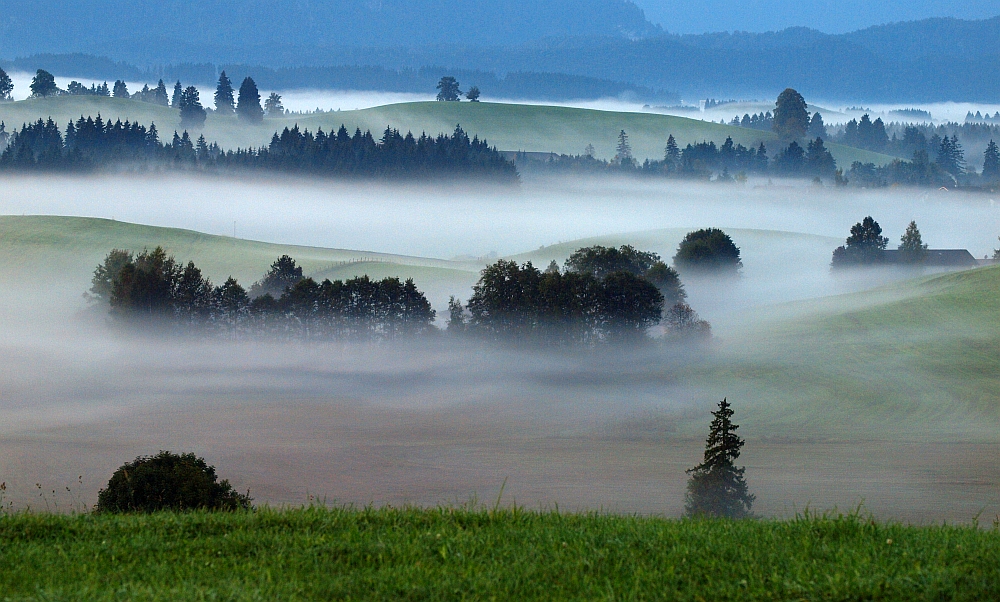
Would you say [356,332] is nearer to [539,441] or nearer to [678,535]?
[539,441]

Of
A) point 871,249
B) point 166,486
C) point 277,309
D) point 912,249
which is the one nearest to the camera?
point 166,486

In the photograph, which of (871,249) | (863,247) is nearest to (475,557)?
(871,249)

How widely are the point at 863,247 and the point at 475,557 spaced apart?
158 meters

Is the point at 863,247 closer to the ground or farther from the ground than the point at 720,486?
farther from the ground

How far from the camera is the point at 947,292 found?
9988 cm

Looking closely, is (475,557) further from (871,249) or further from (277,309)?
(871,249)

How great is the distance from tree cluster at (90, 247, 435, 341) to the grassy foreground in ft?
269

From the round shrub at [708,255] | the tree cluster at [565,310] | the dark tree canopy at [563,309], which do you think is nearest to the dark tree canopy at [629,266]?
the round shrub at [708,255]

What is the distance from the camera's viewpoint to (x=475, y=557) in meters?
11.1

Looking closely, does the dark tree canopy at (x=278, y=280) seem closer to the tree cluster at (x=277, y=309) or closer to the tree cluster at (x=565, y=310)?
the tree cluster at (x=277, y=309)

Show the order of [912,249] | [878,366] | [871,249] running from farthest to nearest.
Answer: [871,249], [912,249], [878,366]

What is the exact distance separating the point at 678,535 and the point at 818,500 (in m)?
29.6

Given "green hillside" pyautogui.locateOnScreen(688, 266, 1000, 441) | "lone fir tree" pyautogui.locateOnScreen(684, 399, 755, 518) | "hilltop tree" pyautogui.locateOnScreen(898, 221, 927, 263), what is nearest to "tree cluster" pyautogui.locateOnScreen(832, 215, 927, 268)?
"hilltop tree" pyautogui.locateOnScreen(898, 221, 927, 263)

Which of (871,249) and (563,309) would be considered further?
(871,249)
